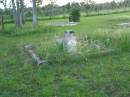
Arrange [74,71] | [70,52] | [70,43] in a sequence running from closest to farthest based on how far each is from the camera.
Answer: [74,71] < [70,52] < [70,43]

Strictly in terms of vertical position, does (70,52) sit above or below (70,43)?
below

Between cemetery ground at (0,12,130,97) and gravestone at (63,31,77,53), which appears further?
gravestone at (63,31,77,53)

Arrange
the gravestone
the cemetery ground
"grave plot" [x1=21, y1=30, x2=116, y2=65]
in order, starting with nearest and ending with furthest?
the cemetery ground < "grave plot" [x1=21, y1=30, x2=116, y2=65] < the gravestone

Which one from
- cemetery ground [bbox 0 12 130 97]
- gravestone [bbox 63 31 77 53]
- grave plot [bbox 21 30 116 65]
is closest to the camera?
cemetery ground [bbox 0 12 130 97]

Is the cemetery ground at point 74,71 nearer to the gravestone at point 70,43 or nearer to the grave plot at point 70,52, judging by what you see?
the grave plot at point 70,52

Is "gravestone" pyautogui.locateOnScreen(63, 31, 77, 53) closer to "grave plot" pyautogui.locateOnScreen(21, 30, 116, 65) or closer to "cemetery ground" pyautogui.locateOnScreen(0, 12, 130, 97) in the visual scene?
"grave plot" pyautogui.locateOnScreen(21, 30, 116, 65)

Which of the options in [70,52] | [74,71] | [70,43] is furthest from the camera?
[70,43]

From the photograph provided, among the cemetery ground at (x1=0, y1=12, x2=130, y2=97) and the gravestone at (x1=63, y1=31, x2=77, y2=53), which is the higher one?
the gravestone at (x1=63, y1=31, x2=77, y2=53)

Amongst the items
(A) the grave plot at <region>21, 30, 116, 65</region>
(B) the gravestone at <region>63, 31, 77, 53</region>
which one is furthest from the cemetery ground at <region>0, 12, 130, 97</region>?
(B) the gravestone at <region>63, 31, 77, 53</region>

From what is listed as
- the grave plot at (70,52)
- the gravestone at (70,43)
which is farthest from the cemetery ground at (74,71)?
the gravestone at (70,43)

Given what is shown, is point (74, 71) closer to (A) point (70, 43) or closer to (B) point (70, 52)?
(B) point (70, 52)

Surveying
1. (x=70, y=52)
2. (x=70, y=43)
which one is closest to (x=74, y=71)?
(x=70, y=52)

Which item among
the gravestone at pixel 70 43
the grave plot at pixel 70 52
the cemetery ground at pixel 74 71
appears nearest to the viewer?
the cemetery ground at pixel 74 71

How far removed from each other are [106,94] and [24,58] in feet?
11.7
